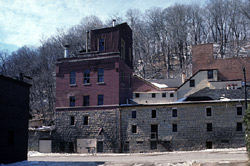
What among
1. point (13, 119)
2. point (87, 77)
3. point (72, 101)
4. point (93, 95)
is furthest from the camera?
point (72, 101)

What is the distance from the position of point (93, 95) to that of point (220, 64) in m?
23.8

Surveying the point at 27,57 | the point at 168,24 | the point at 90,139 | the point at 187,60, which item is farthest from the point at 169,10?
the point at 90,139

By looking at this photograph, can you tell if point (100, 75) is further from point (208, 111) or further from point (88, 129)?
point (208, 111)

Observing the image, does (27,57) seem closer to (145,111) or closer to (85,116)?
(85,116)

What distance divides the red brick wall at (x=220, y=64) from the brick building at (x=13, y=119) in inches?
1367

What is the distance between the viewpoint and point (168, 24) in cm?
8044

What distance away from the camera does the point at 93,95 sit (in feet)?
138

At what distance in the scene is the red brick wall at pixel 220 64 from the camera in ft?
168

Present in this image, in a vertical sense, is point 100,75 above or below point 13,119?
above

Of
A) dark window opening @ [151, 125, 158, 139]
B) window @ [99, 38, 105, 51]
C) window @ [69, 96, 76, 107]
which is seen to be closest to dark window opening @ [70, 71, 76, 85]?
window @ [69, 96, 76, 107]

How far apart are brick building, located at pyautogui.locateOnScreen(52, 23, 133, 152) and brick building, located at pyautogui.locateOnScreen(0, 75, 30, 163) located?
1393cm

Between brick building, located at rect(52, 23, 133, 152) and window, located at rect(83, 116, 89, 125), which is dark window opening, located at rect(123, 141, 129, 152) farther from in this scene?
window, located at rect(83, 116, 89, 125)

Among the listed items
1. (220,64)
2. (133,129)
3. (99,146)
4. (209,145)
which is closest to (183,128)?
(209,145)

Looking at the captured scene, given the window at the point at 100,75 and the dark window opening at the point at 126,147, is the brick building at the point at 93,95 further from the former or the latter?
the dark window opening at the point at 126,147
